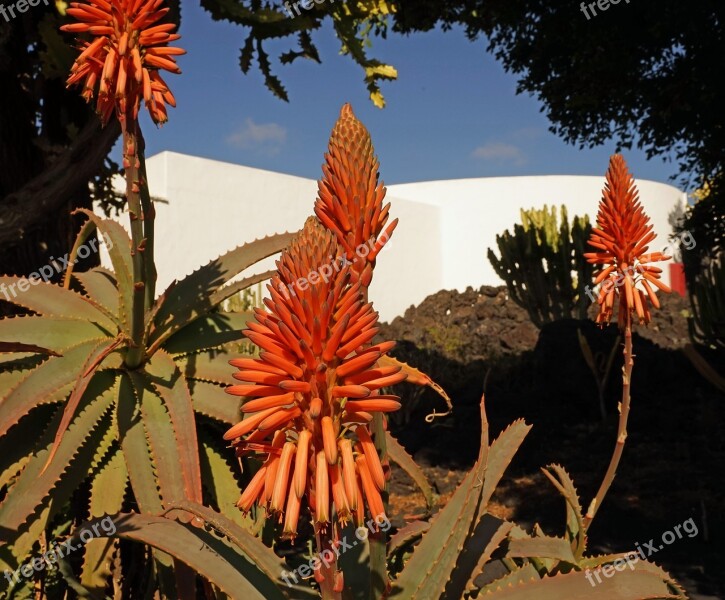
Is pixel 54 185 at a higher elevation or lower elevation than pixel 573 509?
higher

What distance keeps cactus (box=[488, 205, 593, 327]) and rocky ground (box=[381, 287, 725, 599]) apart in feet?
4.64

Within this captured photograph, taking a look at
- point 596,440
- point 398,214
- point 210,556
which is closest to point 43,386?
point 210,556

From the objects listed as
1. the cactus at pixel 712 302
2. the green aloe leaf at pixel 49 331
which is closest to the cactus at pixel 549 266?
the cactus at pixel 712 302

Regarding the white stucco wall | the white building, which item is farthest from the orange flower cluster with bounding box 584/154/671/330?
the white stucco wall

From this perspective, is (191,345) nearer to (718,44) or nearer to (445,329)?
(718,44)

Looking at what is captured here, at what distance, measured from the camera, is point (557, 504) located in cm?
550

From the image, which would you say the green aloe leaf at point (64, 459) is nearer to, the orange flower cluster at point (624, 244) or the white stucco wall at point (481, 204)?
the orange flower cluster at point (624, 244)

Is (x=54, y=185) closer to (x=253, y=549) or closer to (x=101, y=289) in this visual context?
(x=101, y=289)

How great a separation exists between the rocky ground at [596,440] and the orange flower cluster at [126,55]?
8.59 ft

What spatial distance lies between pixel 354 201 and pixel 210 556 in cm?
71

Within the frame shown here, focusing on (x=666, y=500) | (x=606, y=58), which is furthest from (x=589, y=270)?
(x=666, y=500)

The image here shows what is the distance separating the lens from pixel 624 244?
101 inches

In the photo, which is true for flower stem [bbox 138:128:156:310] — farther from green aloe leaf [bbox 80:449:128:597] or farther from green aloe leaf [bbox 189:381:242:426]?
green aloe leaf [bbox 80:449:128:597]

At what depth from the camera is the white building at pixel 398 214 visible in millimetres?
13148
